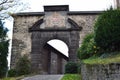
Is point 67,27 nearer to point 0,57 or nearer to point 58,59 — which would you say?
point 0,57

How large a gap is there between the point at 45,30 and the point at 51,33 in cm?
64

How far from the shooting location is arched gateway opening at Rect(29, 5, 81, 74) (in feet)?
81.6

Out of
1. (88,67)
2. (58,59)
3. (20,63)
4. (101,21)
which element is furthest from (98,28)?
(58,59)

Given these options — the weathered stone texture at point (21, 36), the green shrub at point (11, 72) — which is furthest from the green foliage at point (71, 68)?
the green shrub at point (11, 72)

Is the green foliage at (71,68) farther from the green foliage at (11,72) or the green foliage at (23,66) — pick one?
the green foliage at (11,72)

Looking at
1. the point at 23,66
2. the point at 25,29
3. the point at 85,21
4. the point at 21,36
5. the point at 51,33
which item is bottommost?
the point at 23,66

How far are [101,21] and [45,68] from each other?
13.9 meters

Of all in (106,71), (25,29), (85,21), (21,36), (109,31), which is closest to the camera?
(106,71)

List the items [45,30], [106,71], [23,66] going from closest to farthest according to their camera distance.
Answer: [106,71] < [23,66] < [45,30]

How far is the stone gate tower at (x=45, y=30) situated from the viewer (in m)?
25.0

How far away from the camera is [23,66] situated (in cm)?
2370

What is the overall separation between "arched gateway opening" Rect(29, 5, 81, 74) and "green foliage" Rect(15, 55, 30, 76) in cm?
80

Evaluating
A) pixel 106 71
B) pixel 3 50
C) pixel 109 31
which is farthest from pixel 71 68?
pixel 106 71

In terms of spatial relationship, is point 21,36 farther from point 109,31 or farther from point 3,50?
point 109,31
